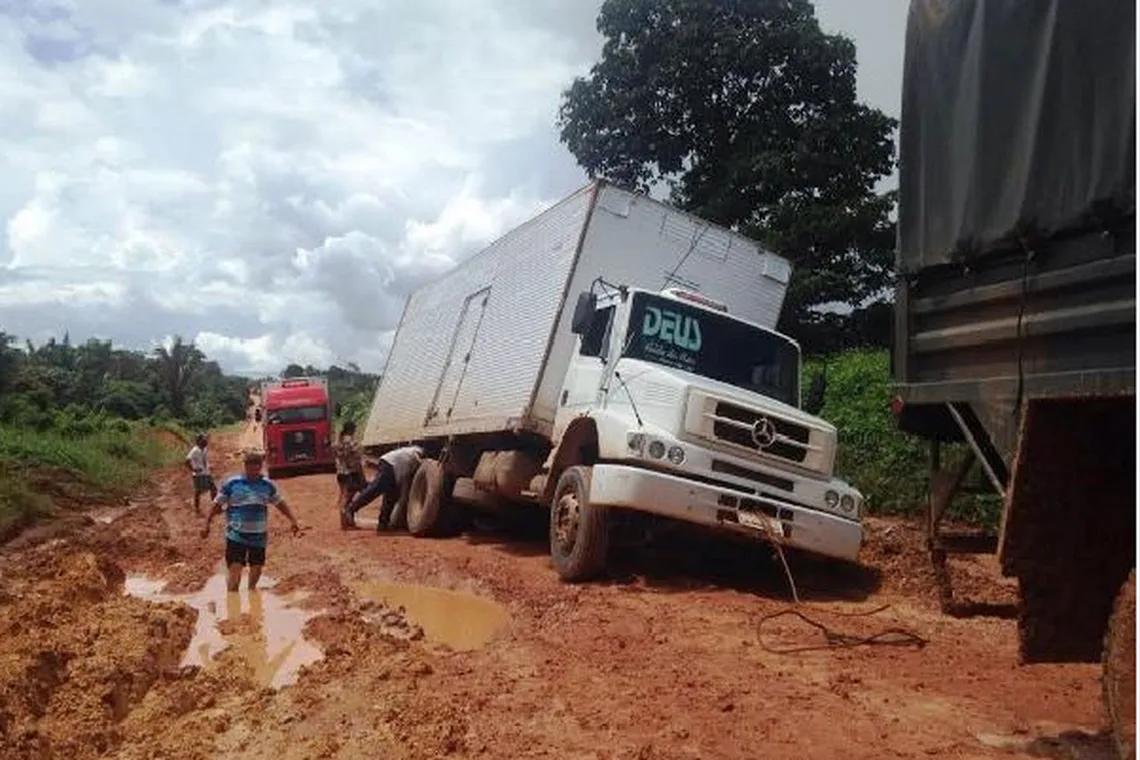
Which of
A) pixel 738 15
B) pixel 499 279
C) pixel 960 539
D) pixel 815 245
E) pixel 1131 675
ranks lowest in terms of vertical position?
pixel 1131 675

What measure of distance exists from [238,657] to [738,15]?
56.9 ft

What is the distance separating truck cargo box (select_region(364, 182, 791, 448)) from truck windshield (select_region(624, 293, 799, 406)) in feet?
3.41

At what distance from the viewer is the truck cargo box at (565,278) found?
388 inches

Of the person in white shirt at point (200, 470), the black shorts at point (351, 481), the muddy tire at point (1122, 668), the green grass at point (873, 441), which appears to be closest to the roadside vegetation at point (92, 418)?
the person in white shirt at point (200, 470)

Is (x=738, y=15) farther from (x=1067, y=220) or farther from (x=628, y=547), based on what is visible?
(x=1067, y=220)

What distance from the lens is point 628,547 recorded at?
8.82 m

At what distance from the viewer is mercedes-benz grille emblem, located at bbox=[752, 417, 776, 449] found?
8.08 m

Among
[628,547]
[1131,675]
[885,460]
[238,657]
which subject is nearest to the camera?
[1131,675]

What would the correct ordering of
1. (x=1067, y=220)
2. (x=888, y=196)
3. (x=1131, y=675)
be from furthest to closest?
(x=888, y=196), (x=1067, y=220), (x=1131, y=675)

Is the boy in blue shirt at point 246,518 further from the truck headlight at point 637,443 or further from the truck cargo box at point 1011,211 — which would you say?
the truck cargo box at point 1011,211

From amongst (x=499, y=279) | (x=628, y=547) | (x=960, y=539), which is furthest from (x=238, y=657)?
(x=499, y=279)

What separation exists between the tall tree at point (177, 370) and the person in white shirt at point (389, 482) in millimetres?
47827

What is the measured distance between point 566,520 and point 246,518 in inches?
109

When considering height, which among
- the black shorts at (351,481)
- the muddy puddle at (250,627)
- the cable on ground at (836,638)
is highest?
the black shorts at (351,481)
